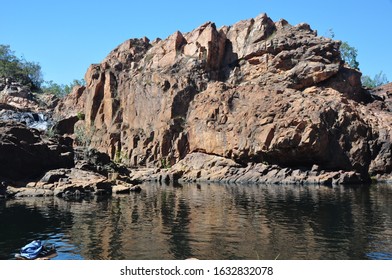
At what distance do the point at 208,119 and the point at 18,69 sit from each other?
3486 inches

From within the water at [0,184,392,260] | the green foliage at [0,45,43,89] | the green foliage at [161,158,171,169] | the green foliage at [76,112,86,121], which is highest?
the green foliage at [0,45,43,89]

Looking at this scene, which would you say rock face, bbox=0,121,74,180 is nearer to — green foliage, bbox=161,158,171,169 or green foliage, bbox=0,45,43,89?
green foliage, bbox=161,158,171,169

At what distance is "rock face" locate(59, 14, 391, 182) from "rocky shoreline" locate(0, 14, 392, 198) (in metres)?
0.27

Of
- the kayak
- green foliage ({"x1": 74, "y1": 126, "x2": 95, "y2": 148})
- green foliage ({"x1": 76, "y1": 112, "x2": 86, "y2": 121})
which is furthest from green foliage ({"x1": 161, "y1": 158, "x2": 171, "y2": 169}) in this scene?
the kayak

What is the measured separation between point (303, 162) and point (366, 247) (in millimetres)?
56438

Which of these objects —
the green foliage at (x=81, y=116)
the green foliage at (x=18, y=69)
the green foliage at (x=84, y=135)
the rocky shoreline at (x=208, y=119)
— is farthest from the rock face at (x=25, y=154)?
the green foliage at (x=18, y=69)

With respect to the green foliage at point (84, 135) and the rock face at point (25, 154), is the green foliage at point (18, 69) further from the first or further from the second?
the rock face at point (25, 154)

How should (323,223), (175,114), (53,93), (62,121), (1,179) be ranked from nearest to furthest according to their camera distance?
(323,223) < (1,179) < (175,114) < (62,121) < (53,93)

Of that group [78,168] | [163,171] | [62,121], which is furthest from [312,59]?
[62,121]

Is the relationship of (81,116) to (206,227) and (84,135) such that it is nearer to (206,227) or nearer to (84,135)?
(84,135)

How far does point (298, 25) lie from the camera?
114562 millimetres

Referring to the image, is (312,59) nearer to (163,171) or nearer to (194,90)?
(194,90)

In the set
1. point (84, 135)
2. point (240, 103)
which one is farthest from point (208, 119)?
point (84, 135)

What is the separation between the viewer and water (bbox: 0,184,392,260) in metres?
24.2
